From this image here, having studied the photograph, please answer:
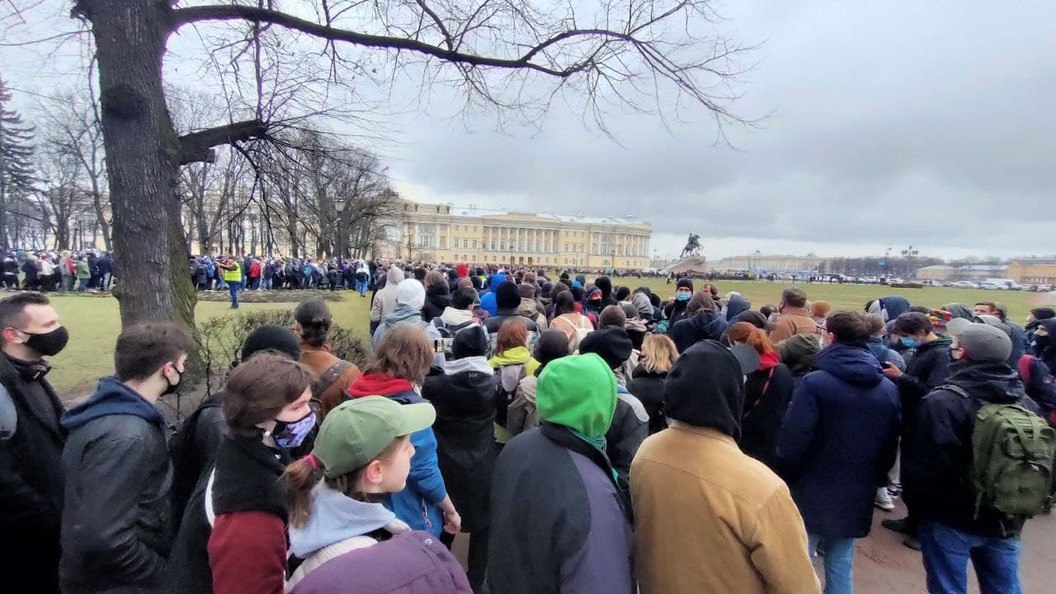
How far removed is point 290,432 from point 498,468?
822 millimetres

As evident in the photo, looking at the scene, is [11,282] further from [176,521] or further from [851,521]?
Result: [851,521]

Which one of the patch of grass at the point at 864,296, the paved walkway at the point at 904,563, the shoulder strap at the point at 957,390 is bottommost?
the paved walkway at the point at 904,563

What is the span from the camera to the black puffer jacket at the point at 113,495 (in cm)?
188

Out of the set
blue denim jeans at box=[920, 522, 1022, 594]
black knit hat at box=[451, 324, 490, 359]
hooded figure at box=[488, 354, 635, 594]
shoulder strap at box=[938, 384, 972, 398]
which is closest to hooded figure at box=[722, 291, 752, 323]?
shoulder strap at box=[938, 384, 972, 398]

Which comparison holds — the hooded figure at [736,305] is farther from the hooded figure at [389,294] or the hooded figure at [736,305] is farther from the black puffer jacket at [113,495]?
the black puffer jacket at [113,495]

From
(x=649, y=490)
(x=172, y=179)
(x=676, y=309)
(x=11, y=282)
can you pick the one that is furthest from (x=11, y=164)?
(x=649, y=490)

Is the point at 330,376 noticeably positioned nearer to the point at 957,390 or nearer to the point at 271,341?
the point at 271,341

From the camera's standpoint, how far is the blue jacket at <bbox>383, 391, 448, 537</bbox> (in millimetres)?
2646

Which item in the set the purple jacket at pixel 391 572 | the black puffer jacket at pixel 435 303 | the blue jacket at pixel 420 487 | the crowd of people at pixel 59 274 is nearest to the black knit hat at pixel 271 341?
the blue jacket at pixel 420 487

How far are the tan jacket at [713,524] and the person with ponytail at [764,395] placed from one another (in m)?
2.25

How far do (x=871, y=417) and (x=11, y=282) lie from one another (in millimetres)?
28123

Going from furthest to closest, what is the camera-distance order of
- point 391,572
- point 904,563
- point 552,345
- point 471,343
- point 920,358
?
point 920,358, point 904,563, point 552,345, point 471,343, point 391,572

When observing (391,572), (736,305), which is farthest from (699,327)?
(391,572)

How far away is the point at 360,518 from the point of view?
1.43 meters
